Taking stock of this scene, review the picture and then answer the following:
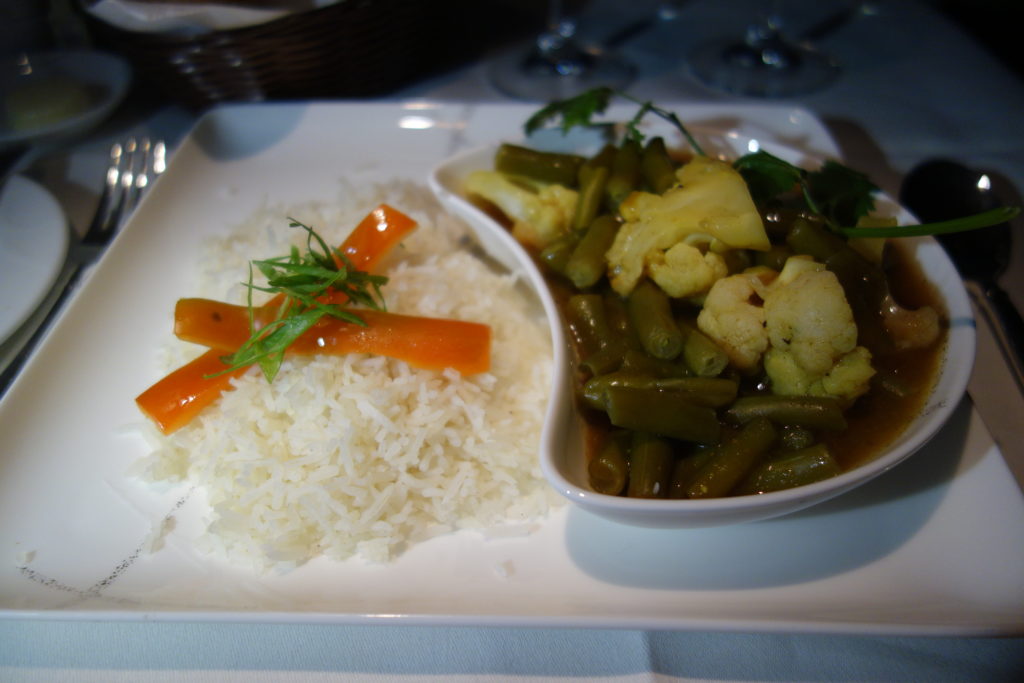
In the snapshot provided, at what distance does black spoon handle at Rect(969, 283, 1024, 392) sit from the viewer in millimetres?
1781

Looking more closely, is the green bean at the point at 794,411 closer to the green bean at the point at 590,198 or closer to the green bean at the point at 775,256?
the green bean at the point at 775,256

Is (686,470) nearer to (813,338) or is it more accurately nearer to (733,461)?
(733,461)

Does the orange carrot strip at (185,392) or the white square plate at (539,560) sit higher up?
the orange carrot strip at (185,392)

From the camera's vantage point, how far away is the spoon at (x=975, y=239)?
1862mm

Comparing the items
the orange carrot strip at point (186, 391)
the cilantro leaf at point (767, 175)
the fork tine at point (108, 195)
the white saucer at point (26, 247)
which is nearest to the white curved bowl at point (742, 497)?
the cilantro leaf at point (767, 175)

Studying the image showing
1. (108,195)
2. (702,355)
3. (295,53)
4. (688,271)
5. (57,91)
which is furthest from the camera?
(57,91)

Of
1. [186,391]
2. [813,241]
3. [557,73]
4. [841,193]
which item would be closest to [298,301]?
[186,391]

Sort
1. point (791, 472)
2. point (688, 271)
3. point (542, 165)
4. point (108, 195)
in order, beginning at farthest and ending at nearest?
1. point (108, 195)
2. point (542, 165)
3. point (688, 271)
4. point (791, 472)

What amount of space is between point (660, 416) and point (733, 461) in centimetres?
17

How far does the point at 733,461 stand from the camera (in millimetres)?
1342

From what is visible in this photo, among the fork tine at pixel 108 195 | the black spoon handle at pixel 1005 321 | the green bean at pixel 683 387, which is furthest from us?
the fork tine at pixel 108 195

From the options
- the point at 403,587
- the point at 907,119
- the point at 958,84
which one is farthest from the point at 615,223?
the point at 958,84

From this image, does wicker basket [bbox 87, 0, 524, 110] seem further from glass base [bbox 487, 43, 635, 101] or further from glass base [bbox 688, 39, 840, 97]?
glass base [bbox 688, 39, 840, 97]

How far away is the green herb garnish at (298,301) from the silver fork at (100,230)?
724 millimetres
